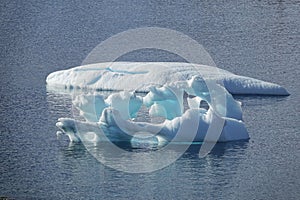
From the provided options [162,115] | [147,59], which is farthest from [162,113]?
[147,59]

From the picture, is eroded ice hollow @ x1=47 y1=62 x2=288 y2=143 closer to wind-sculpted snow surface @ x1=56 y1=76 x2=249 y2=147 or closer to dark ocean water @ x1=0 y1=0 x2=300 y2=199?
wind-sculpted snow surface @ x1=56 y1=76 x2=249 y2=147

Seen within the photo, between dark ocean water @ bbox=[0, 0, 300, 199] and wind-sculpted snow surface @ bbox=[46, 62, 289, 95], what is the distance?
285 millimetres

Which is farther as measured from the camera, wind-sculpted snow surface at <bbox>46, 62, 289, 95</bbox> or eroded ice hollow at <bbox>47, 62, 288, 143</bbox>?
wind-sculpted snow surface at <bbox>46, 62, 289, 95</bbox>

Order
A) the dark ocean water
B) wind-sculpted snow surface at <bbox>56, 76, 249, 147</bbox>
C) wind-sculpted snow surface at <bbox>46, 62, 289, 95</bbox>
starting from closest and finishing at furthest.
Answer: the dark ocean water → wind-sculpted snow surface at <bbox>56, 76, 249, 147</bbox> → wind-sculpted snow surface at <bbox>46, 62, 289, 95</bbox>

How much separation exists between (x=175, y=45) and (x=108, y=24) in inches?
102

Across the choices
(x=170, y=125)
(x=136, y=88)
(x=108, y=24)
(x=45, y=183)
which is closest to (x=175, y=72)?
(x=136, y=88)

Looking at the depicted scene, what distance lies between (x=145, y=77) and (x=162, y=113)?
2.02 meters

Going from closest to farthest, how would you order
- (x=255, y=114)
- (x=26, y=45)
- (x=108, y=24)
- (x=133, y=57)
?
(x=255, y=114)
(x=133, y=57)
(x=26, y=45)
(x=108, y=24)

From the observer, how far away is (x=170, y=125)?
1110cm

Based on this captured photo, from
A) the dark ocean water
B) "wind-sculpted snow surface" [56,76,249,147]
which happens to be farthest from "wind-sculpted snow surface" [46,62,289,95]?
"wind-sculpted snow surface" [56,76,249,147]

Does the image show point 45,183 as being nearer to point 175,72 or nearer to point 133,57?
point 175,72

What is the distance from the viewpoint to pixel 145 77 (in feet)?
45.0

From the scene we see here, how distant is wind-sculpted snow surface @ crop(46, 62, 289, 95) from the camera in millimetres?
13617

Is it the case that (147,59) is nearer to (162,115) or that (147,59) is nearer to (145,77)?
(145,77)
